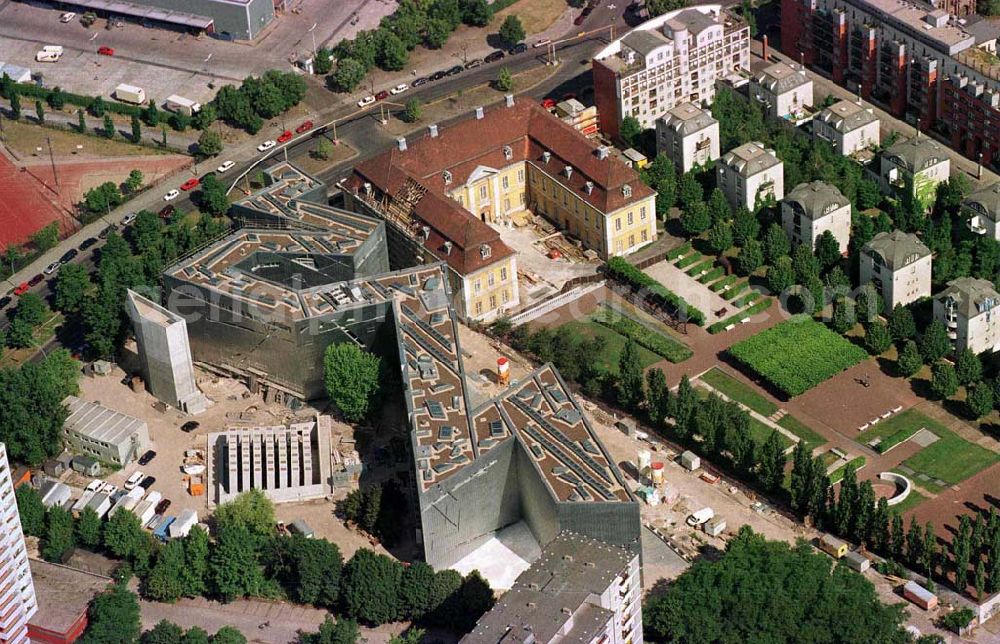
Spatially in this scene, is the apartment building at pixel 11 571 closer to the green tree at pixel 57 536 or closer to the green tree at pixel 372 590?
the green tree at pixel 57 536

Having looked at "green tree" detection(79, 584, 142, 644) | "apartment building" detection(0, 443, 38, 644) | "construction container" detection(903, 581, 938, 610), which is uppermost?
"apartment building" detection(0, 443, 38, 644)

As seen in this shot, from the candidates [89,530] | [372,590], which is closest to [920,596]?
[372,590]

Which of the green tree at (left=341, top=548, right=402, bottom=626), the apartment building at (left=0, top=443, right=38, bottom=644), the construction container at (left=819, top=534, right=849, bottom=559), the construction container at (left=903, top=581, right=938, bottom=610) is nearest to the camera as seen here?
the apartment building at (left=0, top=443, right=38, bottom=644)

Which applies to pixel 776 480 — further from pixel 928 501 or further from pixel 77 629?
pixel 77 629

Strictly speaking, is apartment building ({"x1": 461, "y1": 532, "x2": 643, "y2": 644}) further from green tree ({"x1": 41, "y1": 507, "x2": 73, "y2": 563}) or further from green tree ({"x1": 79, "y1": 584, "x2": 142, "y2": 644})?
green tree ({"x1": 41, "y1": 507, "x2": 73, "y2": 563})

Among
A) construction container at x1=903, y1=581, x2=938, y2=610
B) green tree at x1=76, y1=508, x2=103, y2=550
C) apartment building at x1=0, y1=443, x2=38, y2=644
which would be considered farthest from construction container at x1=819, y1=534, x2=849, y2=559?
apartment building at x1=0, y1=443, x2=38, y2=644

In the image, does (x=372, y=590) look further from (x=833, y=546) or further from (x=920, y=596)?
(x=920, y=596)

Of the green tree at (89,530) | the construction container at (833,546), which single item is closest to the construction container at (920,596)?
the construction container at (833,546)

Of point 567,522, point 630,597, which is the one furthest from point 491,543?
point 630,597
